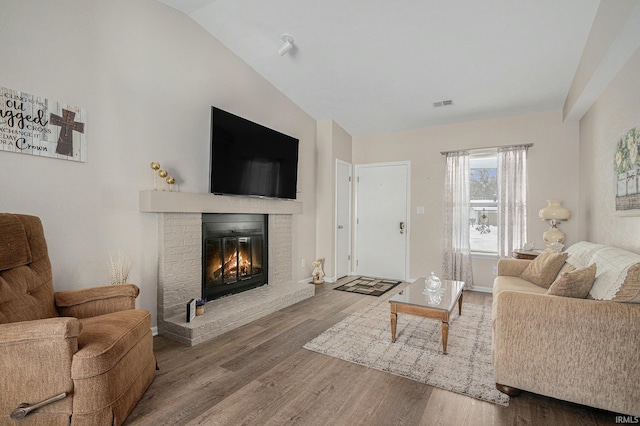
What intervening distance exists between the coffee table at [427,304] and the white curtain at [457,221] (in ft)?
5.50

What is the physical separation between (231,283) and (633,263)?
3444 mm

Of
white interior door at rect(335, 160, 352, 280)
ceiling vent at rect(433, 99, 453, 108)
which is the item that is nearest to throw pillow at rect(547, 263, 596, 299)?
ceiling vent at rect(433, 99, 453, 108)

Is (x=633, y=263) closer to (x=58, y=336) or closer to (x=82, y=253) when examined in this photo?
(x=58, y=336)

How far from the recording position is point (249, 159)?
11.7 ft

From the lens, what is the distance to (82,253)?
8.06 feet

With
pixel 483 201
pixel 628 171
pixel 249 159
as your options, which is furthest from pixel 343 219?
pixel 628 171

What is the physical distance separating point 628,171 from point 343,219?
360cm

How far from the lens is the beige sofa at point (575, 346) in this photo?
1651 millimetres

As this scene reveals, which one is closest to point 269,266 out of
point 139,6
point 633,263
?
point 139,6

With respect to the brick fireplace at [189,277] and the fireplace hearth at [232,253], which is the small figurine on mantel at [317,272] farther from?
the brick fireplace at [189,277]

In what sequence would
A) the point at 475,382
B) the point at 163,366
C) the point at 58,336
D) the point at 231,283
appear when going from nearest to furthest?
the point at 58,336
the point at 475,382
the point at 163,366
the point at 231,283

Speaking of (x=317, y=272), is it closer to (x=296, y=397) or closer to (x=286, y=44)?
(x=296, y=397)

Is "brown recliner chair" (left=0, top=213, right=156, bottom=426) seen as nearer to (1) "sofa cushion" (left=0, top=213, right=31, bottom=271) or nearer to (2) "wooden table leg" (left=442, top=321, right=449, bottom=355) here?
(1) "sofa cushion" (left=0, top=213, right=31, bottom=271)

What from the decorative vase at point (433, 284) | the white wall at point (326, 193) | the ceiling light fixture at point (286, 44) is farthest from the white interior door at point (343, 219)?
the decorative vase at point (433, 284)
